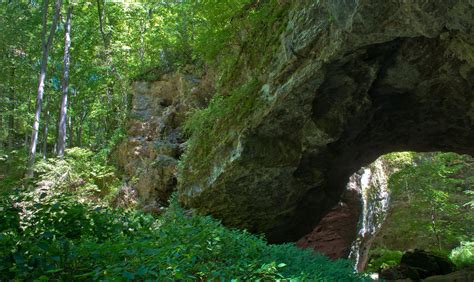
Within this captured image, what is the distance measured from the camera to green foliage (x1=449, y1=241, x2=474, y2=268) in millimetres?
11693

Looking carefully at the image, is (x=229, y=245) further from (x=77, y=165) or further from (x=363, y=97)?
(x=77, y=165)

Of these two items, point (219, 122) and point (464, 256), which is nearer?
point (219, 122)

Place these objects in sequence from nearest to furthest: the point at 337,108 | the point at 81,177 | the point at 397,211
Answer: the point at 337,108
the point at 81,177
the point at 397,211

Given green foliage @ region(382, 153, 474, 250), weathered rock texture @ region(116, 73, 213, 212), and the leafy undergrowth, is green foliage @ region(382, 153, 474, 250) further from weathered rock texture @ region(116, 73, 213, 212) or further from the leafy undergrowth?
the leafy undergrowth

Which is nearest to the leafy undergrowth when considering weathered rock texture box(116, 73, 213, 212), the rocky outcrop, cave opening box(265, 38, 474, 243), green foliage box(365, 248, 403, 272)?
cave opening box(265, 38, 474, 243)

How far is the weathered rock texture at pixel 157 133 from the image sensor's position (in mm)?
10875

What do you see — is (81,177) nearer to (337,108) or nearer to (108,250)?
(337,108)

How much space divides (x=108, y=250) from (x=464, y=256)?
489 inches

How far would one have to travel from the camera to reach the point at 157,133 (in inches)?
502

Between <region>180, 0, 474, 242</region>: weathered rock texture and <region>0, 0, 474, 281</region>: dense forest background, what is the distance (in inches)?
39.8

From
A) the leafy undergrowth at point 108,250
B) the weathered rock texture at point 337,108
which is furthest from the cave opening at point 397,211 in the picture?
the leafy undergrowth at point 108,250

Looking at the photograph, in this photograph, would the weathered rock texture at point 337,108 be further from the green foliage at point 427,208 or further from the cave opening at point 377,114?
the green foliage at point 427,208

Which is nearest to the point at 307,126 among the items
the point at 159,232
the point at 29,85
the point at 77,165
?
the point at 159,232

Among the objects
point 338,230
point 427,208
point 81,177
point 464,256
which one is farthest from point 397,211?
point 81,177
